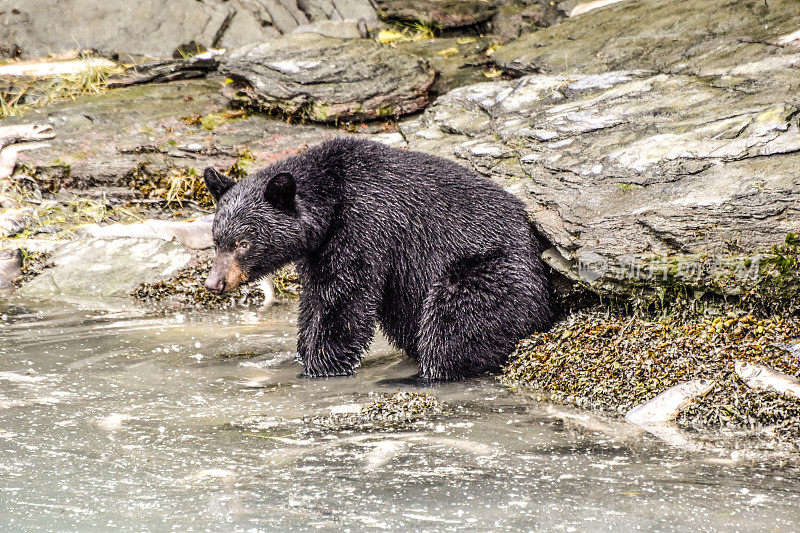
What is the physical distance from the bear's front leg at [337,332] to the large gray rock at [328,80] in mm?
5648

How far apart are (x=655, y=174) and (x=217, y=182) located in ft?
Result: 11.1

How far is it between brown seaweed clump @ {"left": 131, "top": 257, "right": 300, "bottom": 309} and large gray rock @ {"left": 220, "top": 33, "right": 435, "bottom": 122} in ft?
10.6

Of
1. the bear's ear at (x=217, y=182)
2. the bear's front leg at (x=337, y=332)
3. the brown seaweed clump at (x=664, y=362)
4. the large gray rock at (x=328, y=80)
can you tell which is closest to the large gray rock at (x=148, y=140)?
the large gray rock at (x=328, y=80)

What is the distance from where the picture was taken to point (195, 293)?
845 cm

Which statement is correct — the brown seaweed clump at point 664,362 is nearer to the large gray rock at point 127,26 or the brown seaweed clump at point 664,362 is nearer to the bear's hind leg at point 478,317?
the bear's hind leg at point 478,317

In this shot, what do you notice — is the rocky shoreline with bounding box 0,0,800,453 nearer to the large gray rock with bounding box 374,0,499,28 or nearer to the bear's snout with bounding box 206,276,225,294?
the large gray rock with bounding box 374,0,499,28

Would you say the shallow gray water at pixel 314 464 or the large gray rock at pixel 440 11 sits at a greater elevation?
the large gray rock at pixel 440 11

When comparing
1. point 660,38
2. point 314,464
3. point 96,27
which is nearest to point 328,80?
point 660,38

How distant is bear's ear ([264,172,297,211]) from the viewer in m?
5.60

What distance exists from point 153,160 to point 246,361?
561 cm

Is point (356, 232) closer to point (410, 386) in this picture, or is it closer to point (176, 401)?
point (410, 386)

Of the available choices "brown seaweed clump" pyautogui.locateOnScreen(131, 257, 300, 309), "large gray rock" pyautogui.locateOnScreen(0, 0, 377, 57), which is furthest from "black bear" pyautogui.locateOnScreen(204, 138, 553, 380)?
"large gray rock" pyautogui.locateOnScreen(0, 0, 377, 57)

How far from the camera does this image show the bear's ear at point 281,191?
18.4ft

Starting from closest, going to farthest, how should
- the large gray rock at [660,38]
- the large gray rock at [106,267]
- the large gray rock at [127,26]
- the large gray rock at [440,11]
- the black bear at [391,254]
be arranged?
the black bear at [391,254], the large gray rock at [106,267], the large gray rock at [660,38], the large gray rock at [127,26], the large gray rock at [440,11]
